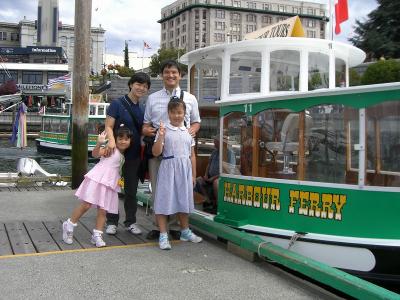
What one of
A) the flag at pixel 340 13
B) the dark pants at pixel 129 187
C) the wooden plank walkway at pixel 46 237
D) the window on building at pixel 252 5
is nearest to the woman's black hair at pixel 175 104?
the dark pants at pixel 129 187

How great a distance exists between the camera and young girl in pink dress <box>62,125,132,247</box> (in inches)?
220

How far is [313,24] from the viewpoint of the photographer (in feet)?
465

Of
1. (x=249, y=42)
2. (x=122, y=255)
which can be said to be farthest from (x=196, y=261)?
(x=249, y=42)

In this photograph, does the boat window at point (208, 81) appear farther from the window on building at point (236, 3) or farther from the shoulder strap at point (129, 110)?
the window on building at point (236, 3)

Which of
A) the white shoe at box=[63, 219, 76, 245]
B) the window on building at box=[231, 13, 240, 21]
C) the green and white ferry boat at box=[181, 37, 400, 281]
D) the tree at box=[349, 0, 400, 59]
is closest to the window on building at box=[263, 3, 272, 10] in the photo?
the window on building at box=[231, 13, 240, 21]

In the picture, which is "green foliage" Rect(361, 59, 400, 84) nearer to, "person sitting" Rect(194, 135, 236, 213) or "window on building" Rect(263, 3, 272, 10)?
"person sitting" Rect(194, 135, 236, 213)

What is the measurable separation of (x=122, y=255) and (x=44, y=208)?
304 centimetres

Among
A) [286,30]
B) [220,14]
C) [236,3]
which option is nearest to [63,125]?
[286,30]

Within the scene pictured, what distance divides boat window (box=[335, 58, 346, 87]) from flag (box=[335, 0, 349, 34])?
1.65ft

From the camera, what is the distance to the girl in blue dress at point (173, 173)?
5461 millimetres

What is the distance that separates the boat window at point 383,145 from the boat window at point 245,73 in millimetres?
2495

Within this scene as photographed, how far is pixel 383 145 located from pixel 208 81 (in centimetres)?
385

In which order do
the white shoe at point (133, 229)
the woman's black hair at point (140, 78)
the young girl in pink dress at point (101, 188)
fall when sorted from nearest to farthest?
the young girl in pink dress at point (101, 188), the woman's black hair at point (140, 78), the white shoe at point (133, 229)

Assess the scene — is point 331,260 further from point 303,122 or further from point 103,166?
point 103,166
